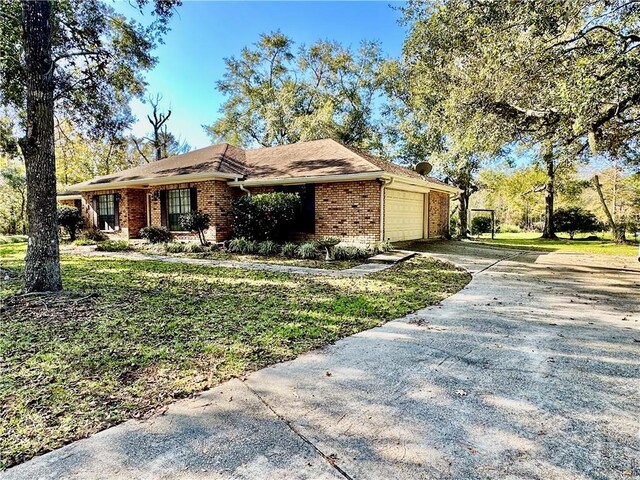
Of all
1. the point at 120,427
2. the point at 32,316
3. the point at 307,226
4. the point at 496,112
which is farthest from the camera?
the point at 307,226

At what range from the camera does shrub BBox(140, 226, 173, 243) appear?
14641 millimetres

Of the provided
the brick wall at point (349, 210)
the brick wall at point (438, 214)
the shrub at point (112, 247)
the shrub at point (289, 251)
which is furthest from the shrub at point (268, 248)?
the brick wall at point (438, 214)

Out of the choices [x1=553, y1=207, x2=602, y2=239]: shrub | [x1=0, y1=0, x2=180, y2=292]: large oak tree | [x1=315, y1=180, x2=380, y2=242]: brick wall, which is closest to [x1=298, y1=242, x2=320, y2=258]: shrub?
[x1=315, y1=180, x2=380, y2=242]: brick wall

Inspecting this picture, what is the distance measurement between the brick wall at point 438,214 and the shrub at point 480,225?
7.04 metres

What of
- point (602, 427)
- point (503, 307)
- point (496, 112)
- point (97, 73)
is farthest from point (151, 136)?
point (602, 427)

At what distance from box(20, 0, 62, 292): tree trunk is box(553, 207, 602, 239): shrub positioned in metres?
28.2

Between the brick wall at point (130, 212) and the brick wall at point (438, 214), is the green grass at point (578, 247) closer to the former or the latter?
the brick wall at point (438, 214)

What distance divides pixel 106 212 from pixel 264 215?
32.9 feet

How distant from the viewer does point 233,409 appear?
2.68 metres

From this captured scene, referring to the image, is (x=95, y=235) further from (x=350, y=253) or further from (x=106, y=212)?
(x=350, y=253)

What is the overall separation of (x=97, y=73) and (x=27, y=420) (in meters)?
10.0

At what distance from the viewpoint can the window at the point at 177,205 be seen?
579 inches

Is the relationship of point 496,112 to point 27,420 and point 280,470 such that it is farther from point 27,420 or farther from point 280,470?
point 27,420

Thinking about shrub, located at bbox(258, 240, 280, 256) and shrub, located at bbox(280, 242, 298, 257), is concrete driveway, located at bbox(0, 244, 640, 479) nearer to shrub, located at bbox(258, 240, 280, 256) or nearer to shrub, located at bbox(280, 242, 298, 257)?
shrub, located at bbox(280, 242, 298, 257)
